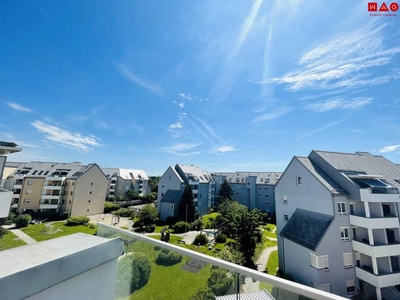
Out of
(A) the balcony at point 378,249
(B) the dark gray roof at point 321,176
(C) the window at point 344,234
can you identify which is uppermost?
(B) the dark gray roof at point 321,176

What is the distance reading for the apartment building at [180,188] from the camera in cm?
2678

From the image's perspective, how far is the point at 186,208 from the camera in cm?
2545

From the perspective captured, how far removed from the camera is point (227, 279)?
1394mm

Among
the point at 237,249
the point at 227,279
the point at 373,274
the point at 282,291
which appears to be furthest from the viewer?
the point at 237,249

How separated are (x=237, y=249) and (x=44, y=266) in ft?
46.5

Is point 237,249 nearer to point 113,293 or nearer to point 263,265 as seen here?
point 263,265

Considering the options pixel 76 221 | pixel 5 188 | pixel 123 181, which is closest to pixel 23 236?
pixel 76 221

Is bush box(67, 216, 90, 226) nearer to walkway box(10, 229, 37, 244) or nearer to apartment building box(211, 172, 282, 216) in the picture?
walkway box(10, 229, 37, 244)

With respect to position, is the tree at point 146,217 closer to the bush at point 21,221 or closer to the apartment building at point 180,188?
the apartment building at point 180,188

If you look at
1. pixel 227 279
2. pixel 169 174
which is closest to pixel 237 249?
pixel 227 279

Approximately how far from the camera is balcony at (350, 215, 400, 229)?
10414 millimetres

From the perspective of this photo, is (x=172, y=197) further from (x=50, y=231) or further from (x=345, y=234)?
(x=345, y=234)

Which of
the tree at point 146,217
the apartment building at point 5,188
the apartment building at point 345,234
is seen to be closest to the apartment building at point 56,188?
→ the tree at point 146,217

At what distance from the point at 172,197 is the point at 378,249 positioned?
21645mm
